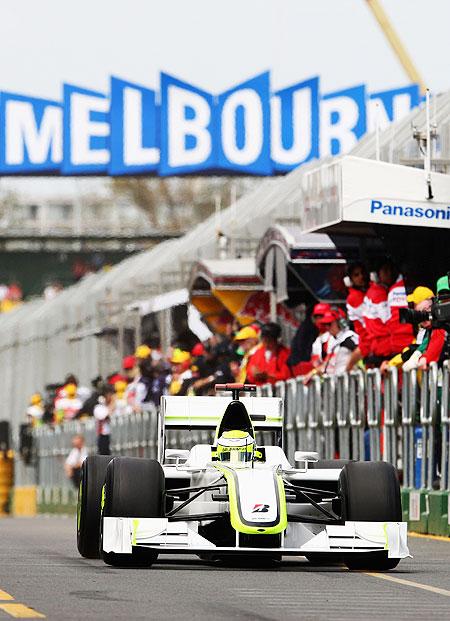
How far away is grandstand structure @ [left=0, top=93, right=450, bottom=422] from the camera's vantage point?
24844 millimetres

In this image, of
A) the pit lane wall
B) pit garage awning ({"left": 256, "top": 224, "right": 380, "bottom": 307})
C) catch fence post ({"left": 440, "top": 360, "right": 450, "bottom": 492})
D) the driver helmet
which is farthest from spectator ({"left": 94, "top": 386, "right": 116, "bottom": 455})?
the driver helmet

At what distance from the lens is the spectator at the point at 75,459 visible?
36.6 meters

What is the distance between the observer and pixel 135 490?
13969 millimetres

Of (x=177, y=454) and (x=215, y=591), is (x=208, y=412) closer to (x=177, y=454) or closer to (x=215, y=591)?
(x=177, y=454)

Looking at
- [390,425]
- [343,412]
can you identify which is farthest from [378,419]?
[343,412]

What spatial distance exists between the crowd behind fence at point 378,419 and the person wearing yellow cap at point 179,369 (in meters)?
3.70

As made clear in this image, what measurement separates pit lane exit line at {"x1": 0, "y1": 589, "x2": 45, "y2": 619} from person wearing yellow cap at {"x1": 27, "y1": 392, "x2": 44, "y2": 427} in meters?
32.8

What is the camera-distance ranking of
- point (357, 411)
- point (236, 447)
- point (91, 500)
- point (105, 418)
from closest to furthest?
point (236, 447)
point (91, 500)
point (357, 411)
point (105, 418)

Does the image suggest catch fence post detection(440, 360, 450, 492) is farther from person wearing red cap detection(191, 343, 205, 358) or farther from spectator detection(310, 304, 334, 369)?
person wearing red cap detection(191, 343, 205, 358)

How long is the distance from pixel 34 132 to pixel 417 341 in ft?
141

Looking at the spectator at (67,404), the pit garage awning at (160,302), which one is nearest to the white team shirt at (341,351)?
the pit garage awning at (160,302)

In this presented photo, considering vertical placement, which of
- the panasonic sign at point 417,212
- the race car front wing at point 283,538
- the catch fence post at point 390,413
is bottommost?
the race car front wing at point 283,538

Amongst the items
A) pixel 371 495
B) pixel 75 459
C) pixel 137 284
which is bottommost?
pixel 75 459

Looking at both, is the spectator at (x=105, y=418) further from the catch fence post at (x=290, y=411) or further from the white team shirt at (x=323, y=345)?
the white team shirt at (x=323, y=345)
